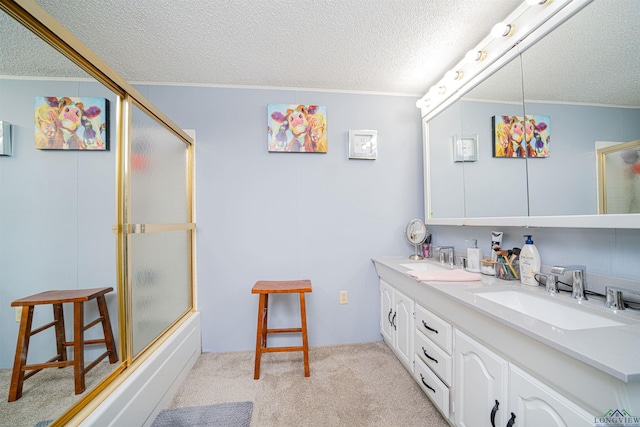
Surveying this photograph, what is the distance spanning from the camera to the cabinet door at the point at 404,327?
143cm

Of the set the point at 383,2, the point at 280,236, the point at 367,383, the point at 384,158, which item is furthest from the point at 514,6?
the point at 367,383

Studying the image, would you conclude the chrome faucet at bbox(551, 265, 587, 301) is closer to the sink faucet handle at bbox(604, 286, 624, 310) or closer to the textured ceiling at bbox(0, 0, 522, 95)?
the sink faucet handle at bbox(604, 286, 624, 310)

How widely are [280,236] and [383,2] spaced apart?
1.66m

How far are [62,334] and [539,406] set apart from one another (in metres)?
1.83

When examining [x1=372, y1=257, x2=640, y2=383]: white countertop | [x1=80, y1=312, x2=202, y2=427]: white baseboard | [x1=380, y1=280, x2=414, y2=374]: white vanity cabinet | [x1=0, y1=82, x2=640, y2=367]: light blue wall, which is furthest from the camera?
[x1=0, y1=82, x2=640, y2=367]: light blue wall

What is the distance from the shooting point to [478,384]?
914 mm

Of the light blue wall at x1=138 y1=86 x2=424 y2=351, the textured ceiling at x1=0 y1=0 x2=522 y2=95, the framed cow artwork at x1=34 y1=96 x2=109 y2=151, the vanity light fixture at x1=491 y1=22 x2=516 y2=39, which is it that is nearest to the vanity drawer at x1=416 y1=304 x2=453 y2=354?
the light blue wall at x1=138 y1=86 x2=424 y2=351

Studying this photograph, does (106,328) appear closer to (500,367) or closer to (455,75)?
(500,367)

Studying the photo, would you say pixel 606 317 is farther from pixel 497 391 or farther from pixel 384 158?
pixel 384 158

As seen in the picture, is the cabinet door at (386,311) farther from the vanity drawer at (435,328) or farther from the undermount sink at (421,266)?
the vanity drawer at (435,328)

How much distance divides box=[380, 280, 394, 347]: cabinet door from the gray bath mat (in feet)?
3.54

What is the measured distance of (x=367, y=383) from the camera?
146cm

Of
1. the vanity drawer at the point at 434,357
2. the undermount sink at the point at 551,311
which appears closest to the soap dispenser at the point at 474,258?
the undermount sink at the point at 551,311

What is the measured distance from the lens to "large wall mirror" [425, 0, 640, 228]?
32.0 inches
